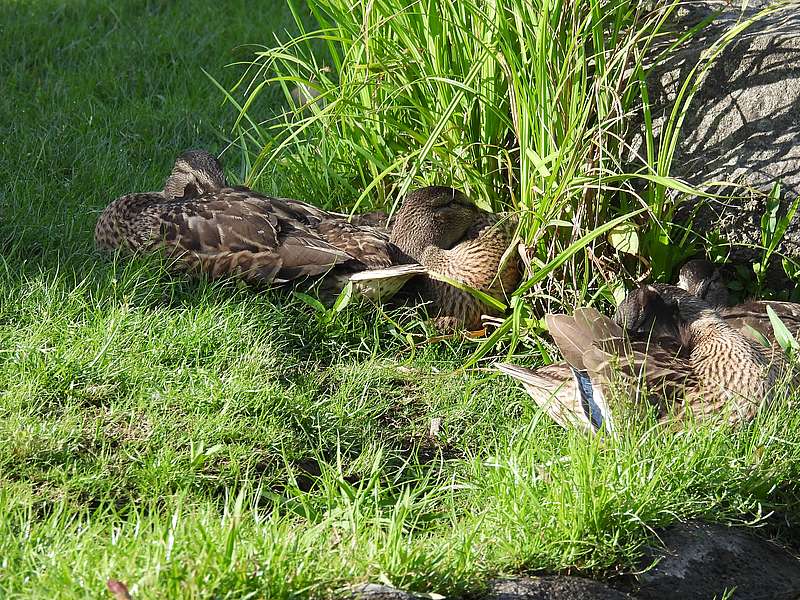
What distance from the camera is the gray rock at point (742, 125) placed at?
5168 mm

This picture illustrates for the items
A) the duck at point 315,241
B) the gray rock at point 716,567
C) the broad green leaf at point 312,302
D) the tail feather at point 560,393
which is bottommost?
the gray rock at point 716,567

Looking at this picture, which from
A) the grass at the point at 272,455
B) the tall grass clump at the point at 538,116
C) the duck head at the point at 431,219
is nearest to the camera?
the grass at the point at 272,455

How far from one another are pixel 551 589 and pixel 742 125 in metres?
2.90

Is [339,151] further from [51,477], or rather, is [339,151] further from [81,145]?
[51,477]

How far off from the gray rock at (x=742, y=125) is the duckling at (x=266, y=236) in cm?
120

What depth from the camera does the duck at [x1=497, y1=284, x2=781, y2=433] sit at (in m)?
4.30

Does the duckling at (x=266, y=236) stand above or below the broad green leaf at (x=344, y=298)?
above

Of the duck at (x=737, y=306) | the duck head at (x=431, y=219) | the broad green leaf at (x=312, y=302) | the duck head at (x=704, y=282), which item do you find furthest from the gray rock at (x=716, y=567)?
the duck head at (x=431, y=219)

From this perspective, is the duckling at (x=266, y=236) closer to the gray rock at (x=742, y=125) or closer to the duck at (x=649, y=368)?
the duck at (x=649, y=368)

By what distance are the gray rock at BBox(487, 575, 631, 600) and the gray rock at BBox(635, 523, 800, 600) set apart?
0.16 metres

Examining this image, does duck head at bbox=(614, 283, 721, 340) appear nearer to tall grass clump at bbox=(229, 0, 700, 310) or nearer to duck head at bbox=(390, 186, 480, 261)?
tall grass clump at bbox=(229, 0, 700, 310)

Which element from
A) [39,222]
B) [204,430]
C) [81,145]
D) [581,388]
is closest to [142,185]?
[81,145]

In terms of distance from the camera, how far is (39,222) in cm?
557

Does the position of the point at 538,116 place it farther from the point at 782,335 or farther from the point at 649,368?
the point at 782,335
